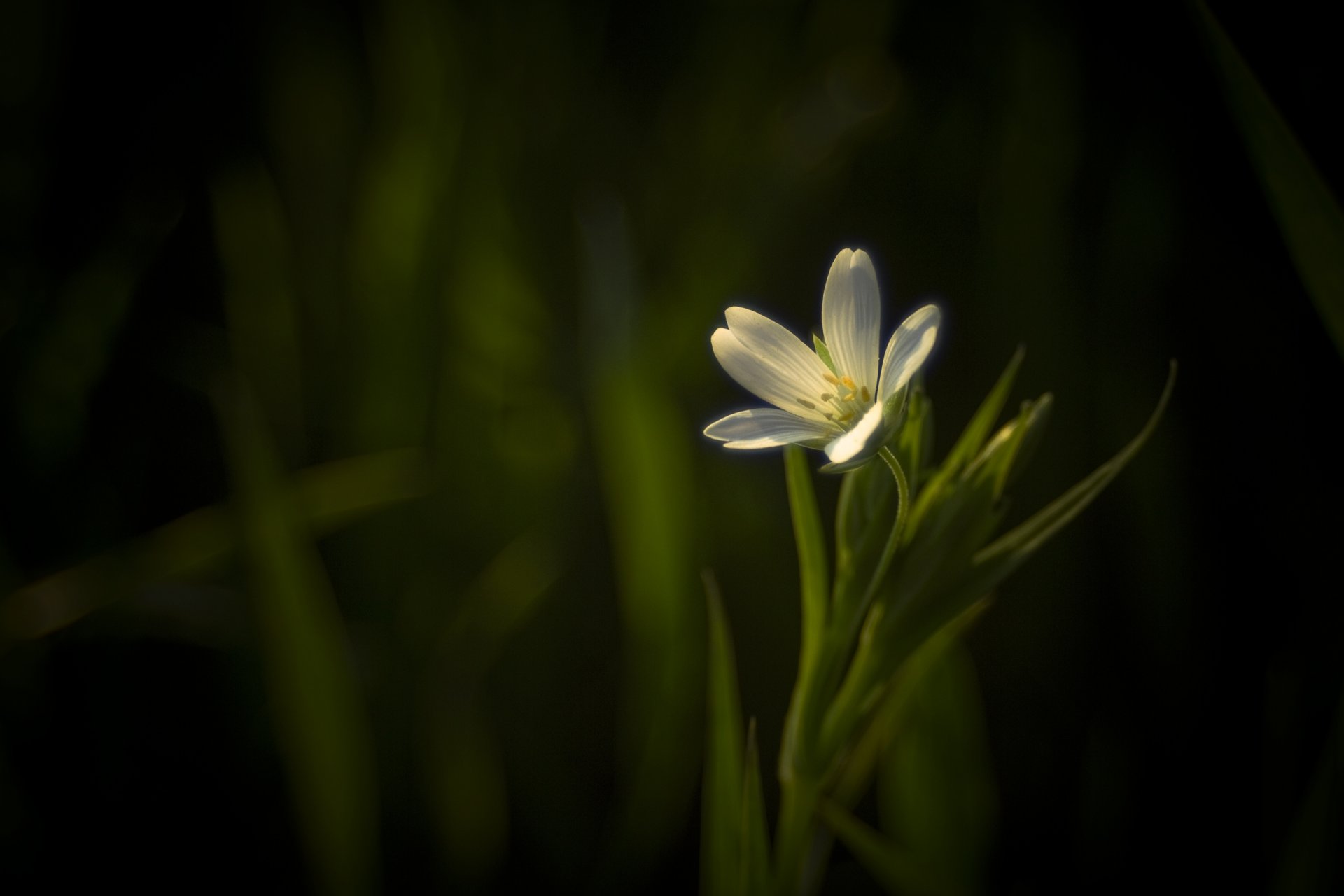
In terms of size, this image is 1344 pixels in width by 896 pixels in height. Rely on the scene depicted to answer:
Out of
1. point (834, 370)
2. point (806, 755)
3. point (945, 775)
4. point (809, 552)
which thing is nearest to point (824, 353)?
point (834, 370)

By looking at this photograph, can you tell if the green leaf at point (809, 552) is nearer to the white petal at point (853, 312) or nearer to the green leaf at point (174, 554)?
the white petal at point (853, 312)

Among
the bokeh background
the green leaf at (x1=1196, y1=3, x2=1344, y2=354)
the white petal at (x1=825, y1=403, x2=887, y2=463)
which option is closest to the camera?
the white petal at (x1=825, y1=403, x2=887, y2=463)

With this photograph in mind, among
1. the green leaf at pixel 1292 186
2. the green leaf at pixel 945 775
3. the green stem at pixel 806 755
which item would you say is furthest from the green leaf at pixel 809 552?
the green leaf at pixel 1292 186

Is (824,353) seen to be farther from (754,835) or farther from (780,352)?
(754,835)

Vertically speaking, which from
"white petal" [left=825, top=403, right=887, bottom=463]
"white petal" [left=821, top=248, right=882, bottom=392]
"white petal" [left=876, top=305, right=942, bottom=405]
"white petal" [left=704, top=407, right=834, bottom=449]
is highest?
"white petal" [left=821, top=248, right=882, bottom=392]

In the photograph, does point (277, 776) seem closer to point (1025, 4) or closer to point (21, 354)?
point (21, 354)

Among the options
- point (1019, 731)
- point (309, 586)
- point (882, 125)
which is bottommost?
point (1019, 731)

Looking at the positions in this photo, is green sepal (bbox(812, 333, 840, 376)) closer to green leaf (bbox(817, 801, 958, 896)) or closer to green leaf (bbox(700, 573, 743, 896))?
green leaf (bbox(700, 573, 743, 896))

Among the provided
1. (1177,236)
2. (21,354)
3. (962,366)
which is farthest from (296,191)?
(1177,236)

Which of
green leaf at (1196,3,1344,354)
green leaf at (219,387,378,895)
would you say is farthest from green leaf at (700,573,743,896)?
green leaf at (1196,3,1344,354)
